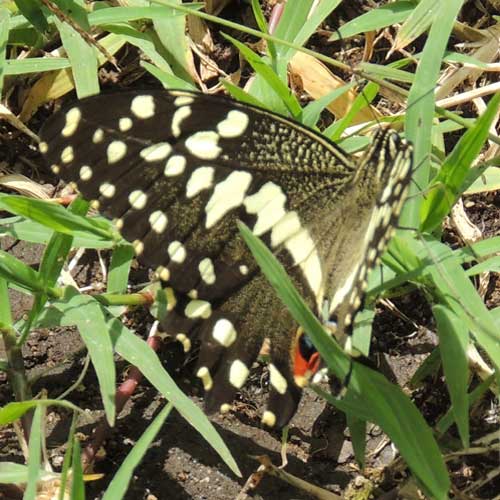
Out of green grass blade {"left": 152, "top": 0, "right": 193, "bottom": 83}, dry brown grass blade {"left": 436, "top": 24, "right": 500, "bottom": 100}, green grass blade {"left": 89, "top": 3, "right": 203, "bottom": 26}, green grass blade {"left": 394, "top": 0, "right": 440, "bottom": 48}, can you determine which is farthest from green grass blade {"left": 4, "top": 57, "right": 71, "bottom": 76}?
dry brown grass blade {"left": 436, "top": 24, "right": 500, "bottom": 100}

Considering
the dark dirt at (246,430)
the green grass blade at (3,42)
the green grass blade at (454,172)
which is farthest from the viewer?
the green grass blade at (3,42)

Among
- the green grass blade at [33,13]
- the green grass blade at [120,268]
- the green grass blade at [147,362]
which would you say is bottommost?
the green grass blade at [147,362]

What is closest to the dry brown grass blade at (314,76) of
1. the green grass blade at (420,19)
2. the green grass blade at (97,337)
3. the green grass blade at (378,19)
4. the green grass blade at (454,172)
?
the green grass blade at (378,19)

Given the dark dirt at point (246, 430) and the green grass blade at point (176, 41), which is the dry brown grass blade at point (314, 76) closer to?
the green grass blade at point (176, 41)

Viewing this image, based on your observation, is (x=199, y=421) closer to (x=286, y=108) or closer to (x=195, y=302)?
(x=195, y=302)

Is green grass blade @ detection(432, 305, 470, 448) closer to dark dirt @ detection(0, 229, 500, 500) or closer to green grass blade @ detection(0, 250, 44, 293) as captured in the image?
dark dirt @ detection(0, 229, 500, 500)
